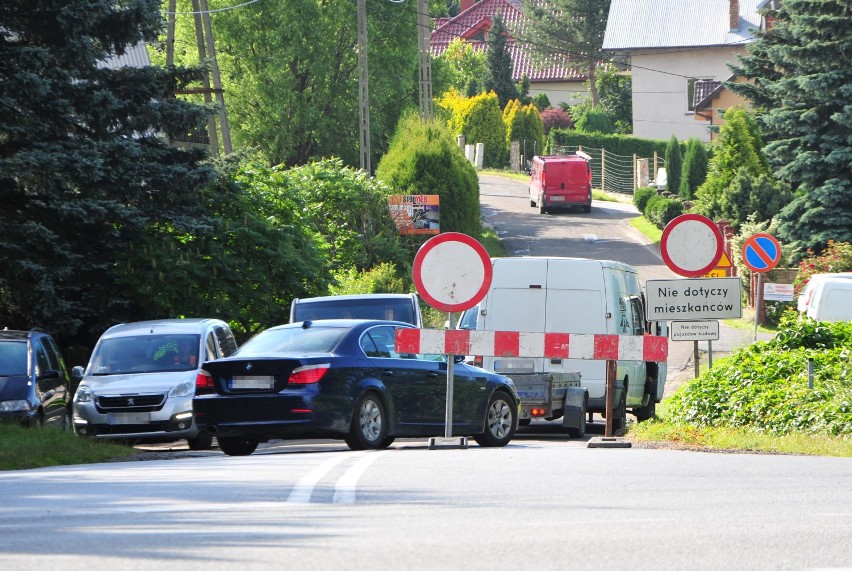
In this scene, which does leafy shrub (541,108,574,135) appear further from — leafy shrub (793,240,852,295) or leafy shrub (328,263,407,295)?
leafy shrub (328,263,407,295)

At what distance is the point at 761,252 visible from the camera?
2758 centimetres

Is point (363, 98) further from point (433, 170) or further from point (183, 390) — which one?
point (183, 390)

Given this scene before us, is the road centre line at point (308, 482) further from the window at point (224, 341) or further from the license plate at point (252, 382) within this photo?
the window at point (224, 341)

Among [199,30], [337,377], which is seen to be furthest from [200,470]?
[199,30]

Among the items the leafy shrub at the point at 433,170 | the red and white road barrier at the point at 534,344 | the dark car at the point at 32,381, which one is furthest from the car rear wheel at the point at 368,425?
the leafy shrub at the point at 433,170

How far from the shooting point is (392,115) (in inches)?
2470

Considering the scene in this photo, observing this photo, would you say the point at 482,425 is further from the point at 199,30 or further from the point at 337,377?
the point at 199,30

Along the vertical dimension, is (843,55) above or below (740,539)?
above

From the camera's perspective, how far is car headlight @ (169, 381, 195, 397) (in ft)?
59.5

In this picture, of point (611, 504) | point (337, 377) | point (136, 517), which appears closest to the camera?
point (136, 517)

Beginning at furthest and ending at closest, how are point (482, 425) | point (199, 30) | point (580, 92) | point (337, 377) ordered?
point (580, 92)
point (199, 30)
point (482, 425)
point (337, 377)

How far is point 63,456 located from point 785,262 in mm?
29308

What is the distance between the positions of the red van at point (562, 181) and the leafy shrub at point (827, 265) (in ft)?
90.3

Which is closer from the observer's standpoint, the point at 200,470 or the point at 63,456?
the point at 200,470
